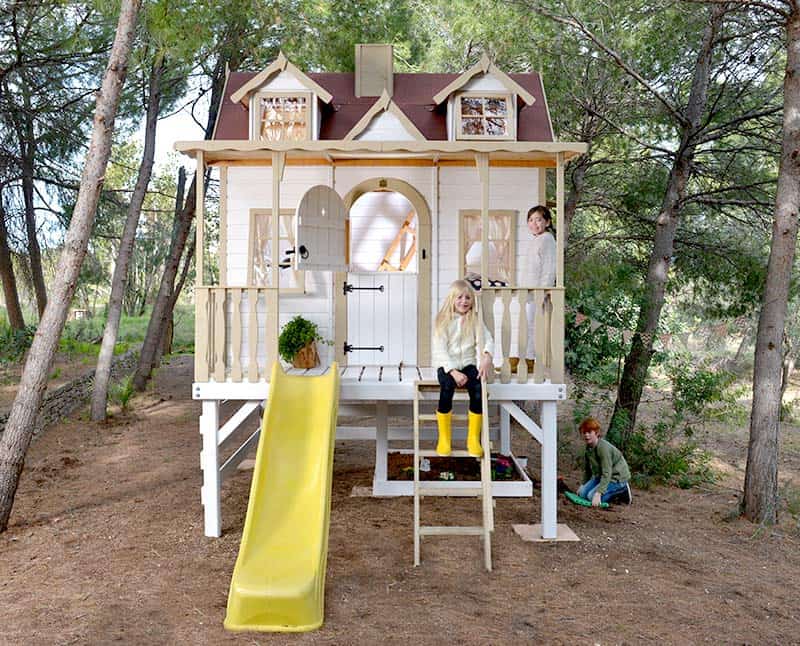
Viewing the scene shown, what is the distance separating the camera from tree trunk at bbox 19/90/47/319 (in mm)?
15320

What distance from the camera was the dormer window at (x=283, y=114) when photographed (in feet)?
28.7

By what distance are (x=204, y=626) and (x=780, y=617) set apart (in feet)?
13.1

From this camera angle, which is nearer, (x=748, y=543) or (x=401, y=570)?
(x=401, y=570)

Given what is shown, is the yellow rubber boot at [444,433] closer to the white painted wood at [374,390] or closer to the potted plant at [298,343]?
the white painted wood at [374,390]

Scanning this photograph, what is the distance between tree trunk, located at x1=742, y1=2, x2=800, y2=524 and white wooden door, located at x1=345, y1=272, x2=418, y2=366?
3706 mm

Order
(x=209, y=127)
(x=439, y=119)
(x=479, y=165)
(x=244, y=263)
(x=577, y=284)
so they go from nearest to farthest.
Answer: (x=479, y=165) < (x=244, y=263) < (x=439, y=119) < (x=577, y=284) < (x=209, y=127)

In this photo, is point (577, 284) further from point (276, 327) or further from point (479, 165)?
point (276, 327)

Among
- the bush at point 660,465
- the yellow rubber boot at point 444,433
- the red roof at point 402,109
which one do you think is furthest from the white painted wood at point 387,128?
the bush at point 660,465

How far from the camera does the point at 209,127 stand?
1576cm

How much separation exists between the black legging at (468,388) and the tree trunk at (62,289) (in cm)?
361

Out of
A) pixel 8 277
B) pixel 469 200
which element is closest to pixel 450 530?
pixel 469 200

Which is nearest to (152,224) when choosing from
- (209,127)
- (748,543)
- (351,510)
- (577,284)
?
(209,127)

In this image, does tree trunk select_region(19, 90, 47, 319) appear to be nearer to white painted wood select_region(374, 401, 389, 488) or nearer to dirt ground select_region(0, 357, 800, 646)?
dirt ground select_region(0, 357, 800, 646)

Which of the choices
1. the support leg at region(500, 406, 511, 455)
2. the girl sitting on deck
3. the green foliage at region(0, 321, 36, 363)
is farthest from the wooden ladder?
the green foliage at region(0, 321, 36, 363)
